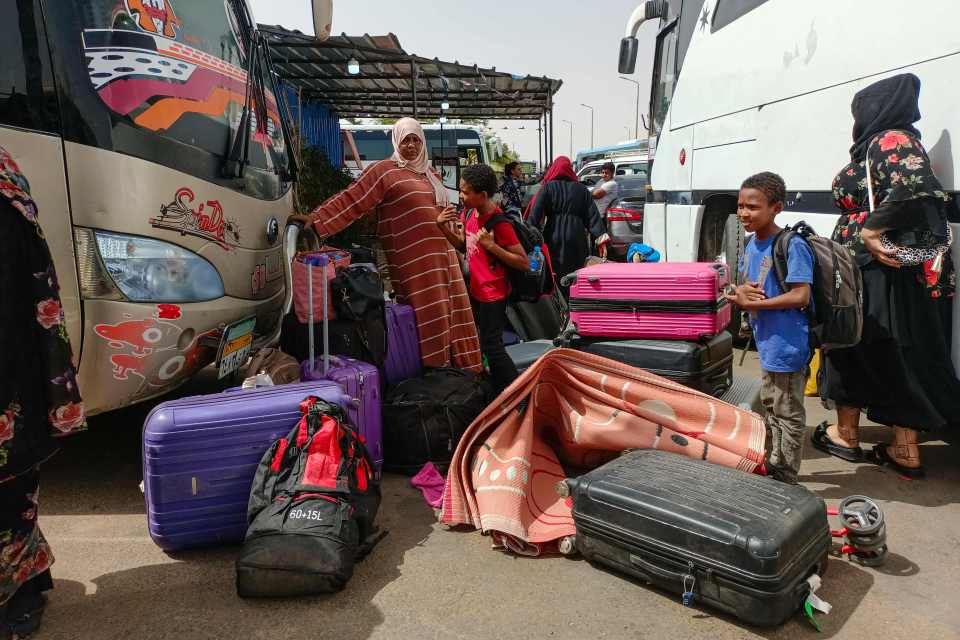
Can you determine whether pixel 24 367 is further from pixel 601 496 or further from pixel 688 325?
pixel 688 325

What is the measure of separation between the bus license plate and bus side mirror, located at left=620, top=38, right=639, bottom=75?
Answer: 513 centimetres

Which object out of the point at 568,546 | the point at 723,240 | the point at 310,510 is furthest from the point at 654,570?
the point at 723,240

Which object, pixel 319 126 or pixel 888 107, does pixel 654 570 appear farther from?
pixel 319 126

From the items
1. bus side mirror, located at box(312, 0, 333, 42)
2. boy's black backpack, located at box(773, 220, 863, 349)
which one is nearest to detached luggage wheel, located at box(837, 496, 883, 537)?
boy's black backpack, located at box(773, 220, 863, 349)

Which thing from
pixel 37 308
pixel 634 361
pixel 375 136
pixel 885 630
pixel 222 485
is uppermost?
pixel 375 136

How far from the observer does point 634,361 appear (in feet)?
12.4

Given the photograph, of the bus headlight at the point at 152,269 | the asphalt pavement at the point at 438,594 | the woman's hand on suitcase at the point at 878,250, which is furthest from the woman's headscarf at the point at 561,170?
the asphalt pavement at the point at 438,594

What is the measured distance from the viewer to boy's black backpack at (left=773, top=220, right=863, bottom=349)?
3.19 meters

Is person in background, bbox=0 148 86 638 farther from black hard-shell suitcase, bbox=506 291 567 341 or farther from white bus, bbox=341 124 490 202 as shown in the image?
white bus, bbox=341 124 490 202

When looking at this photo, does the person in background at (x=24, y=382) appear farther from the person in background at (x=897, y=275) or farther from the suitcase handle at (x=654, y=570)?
the person in background at (x=897, y=275)

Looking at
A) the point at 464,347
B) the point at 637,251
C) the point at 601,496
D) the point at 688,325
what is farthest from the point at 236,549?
the point at 637,251

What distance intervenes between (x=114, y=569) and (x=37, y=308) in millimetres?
1213

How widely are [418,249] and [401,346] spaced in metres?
0.62

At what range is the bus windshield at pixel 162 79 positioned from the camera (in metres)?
2.90
